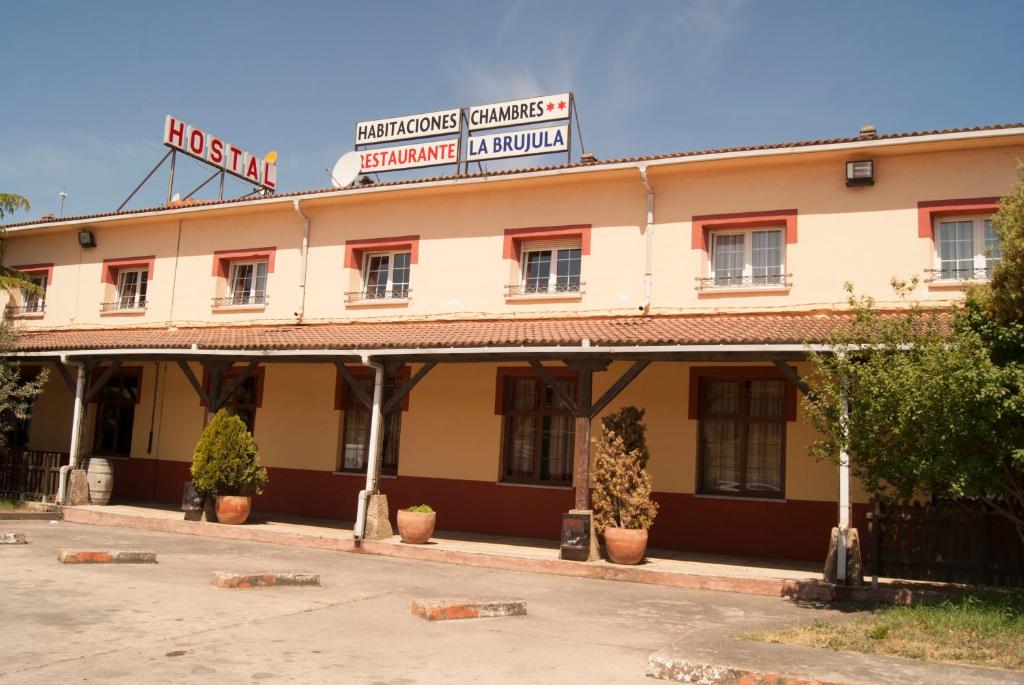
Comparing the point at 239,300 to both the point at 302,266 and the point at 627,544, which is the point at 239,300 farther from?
the point at 627,544

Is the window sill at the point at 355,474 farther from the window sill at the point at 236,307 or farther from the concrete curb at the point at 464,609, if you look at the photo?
the concrete curb at the point at 464,609

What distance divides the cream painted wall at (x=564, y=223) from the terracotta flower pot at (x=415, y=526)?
353cm

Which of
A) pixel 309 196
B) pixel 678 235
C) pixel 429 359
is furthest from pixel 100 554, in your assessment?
pixel 678 235

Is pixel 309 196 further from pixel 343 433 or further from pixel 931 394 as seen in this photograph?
pixel 931 394

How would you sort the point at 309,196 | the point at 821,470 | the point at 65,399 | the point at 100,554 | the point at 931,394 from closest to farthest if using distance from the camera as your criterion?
the point at 931,394
the point at 100,554
the point at 821,470
the point at 309,196
the point at 65,399

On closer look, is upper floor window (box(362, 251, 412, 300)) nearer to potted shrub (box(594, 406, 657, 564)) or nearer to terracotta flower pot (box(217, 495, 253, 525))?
terracotta flower pot (box(217, 495, 253, 525))

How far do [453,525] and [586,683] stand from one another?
28.3 feet

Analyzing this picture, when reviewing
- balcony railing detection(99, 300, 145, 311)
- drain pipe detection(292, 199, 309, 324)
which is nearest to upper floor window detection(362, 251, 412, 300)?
drain pipe detection(292, 199, 309, 324)

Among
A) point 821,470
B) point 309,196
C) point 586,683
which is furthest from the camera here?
point 309,196

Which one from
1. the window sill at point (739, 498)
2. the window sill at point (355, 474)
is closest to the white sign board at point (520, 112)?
the window sill at point (355, 474)

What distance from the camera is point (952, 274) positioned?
11570 millimetres

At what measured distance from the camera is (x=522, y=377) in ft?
46.7

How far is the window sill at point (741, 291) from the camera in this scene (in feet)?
40.5

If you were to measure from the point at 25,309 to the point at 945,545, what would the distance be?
1835cm
